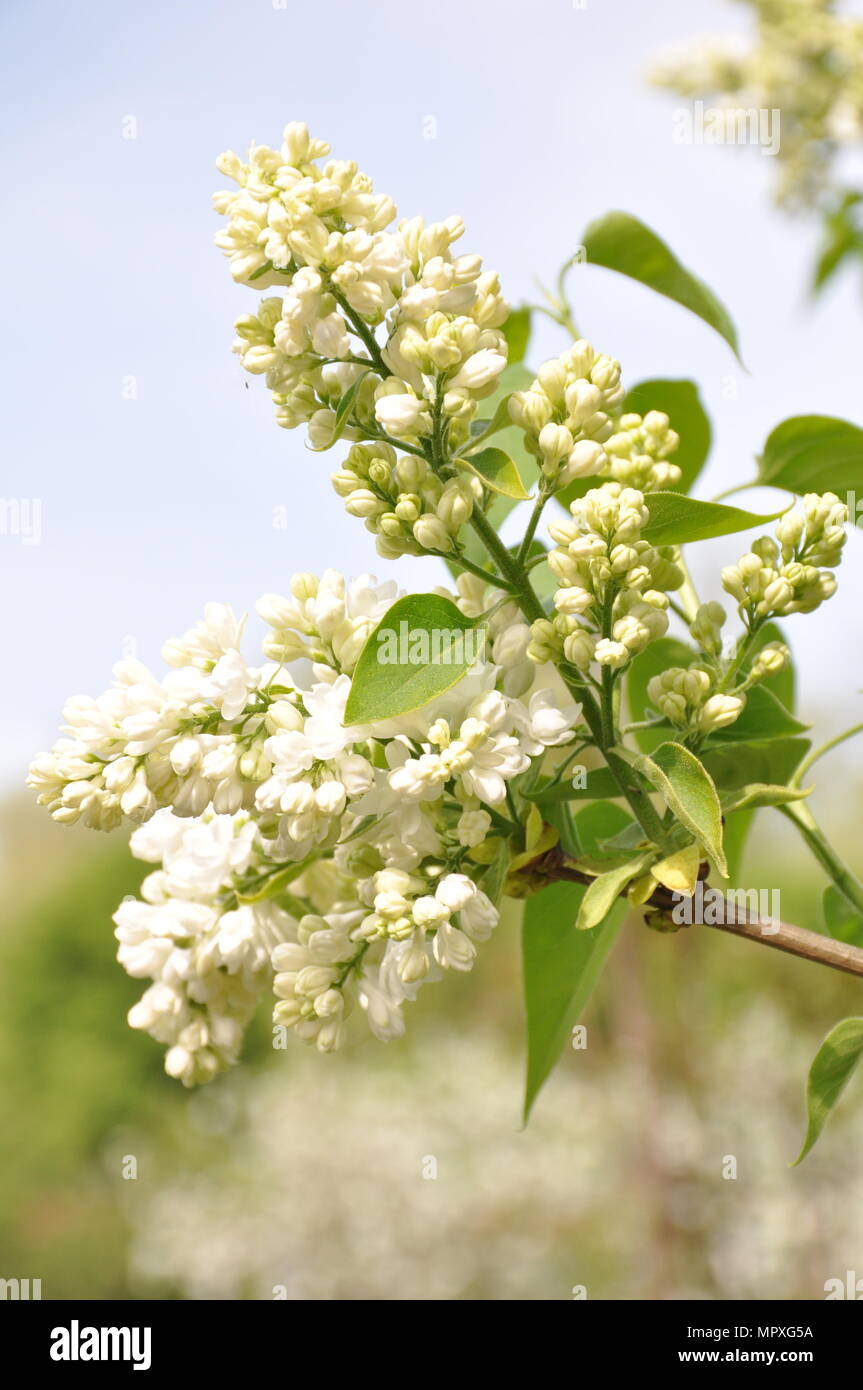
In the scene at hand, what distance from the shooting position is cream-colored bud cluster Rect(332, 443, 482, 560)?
1.37 ft

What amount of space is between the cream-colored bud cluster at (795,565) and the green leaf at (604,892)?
111 millimetres

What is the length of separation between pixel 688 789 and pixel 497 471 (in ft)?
0.44

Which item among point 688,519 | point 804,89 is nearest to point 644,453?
point 688,519

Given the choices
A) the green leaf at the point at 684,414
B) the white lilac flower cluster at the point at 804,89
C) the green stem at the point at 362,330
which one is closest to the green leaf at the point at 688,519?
the green stem at the point at 362,330

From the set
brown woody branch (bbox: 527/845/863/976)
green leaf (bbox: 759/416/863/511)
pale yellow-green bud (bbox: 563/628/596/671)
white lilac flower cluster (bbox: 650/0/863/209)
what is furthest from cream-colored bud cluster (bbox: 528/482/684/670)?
white lilac flower cluster (bbox: 650/0/863/209)

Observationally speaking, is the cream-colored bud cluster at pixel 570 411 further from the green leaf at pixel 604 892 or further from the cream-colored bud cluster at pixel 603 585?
the green leaf at pixel 604 892

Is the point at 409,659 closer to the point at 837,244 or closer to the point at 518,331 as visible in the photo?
the point at 518,331

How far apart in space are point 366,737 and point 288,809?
0.14ft

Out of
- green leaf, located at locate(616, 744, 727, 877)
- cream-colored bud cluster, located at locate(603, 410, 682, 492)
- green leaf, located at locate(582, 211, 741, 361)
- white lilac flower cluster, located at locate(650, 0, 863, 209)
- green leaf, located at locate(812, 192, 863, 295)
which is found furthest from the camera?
white lilac flower cluster, located at locate(650, 0, 863, 209)

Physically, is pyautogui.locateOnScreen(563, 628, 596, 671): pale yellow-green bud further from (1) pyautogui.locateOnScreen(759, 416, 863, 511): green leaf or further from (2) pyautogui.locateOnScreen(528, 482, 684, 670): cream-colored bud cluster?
(1) pyautogui.locateOnScreen(759, 416, 863, 511): green leaf

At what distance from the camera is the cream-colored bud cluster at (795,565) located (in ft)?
1.49

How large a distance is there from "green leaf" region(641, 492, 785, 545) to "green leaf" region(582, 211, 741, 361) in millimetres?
223

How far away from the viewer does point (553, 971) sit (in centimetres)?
61

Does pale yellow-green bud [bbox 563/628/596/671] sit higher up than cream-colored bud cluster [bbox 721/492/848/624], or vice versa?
cream-colored bud cluster [bbox 721/492/848/624]
